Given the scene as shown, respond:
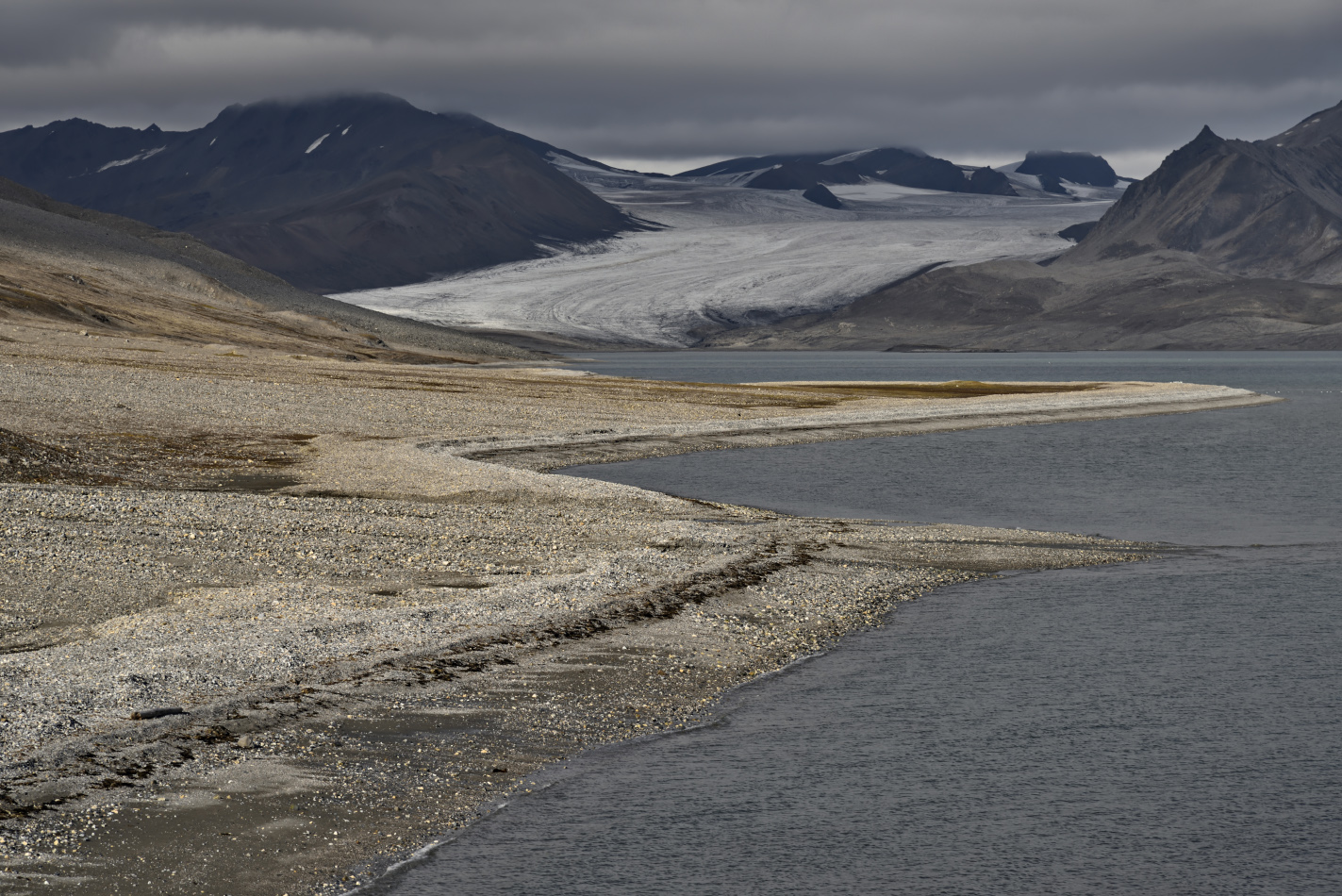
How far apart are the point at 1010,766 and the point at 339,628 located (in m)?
8.26

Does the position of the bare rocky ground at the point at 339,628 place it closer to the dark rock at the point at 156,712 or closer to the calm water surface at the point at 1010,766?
the dark rock at the point at 156,712

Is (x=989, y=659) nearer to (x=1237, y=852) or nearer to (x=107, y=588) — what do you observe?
(x=1237, y=852)

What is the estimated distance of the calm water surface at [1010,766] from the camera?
10359 mm

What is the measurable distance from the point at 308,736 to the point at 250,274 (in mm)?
172636

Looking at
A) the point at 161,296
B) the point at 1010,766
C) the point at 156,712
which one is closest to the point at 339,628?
the point at 156,712

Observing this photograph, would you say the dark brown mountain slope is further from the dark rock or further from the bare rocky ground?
the dark rock

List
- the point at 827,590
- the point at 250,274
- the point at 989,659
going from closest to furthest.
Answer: the point at 989,659 → the point at 827,590 → the point at 250,274

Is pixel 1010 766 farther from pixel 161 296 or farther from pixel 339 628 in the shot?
pixel 161 296

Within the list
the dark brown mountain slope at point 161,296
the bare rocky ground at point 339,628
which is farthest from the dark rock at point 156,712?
the dark brown mountain slope at point 161,296

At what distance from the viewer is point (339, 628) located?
16234 millimetres

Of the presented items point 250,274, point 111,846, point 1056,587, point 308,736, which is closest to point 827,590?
point 1056,587

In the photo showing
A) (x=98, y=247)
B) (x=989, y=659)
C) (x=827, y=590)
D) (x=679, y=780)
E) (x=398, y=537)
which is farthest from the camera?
(x=98, y=247)

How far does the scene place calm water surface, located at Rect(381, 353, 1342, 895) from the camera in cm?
1036

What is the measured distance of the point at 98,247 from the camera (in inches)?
5748
